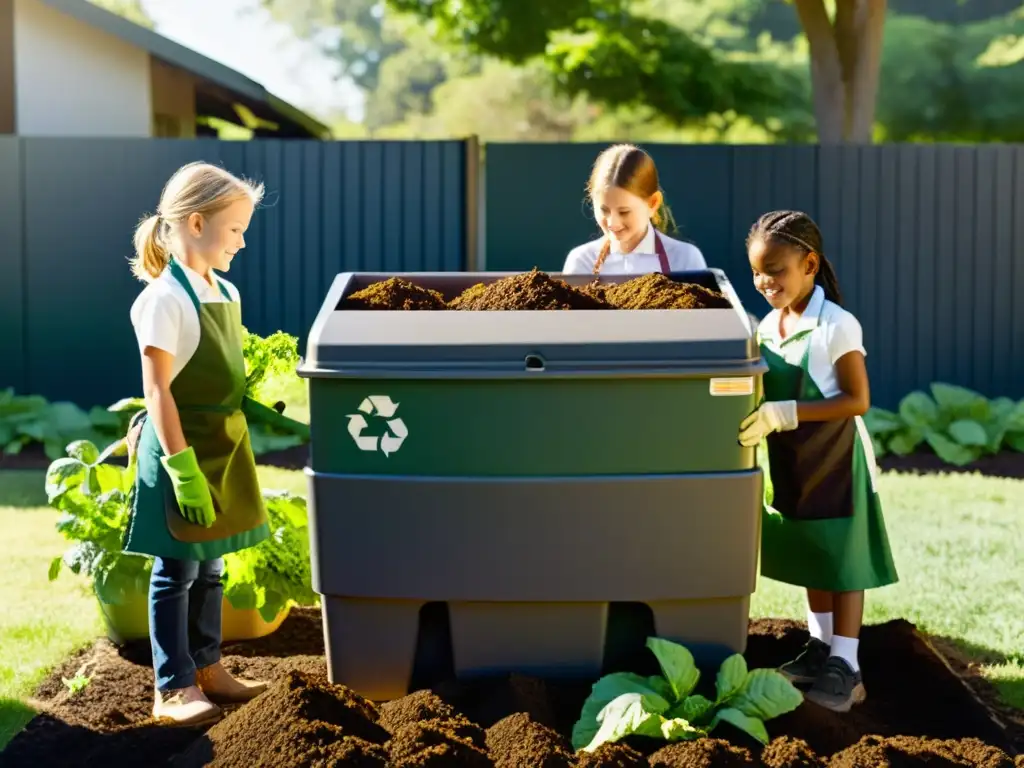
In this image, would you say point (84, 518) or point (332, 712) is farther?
point (84, 518)

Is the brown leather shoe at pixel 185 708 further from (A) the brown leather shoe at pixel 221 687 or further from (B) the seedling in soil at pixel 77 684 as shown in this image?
(B) the seedling in soil at pixel 77 684

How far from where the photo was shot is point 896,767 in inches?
127

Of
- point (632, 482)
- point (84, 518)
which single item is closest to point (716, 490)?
point (632, 482)

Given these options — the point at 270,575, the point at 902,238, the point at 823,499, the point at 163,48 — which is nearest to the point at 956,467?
the point at 902,238

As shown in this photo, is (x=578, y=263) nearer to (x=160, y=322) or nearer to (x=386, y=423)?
(x=386, y=423)

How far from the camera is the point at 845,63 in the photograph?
14250 mm

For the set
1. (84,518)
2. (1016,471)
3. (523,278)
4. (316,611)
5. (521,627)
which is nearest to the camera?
(521,627)

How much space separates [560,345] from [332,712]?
0.98 m

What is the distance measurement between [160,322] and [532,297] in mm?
913

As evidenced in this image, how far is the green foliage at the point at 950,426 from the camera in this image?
881 centimetres

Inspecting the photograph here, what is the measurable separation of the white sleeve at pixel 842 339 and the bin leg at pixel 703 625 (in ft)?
2.21

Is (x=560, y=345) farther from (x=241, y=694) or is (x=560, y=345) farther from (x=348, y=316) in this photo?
(x=241, y=694)

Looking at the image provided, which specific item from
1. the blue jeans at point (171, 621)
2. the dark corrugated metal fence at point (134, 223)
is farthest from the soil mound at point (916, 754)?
the dark corrugated metal fence at point (134, 223)

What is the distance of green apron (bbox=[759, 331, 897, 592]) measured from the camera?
379 cm
